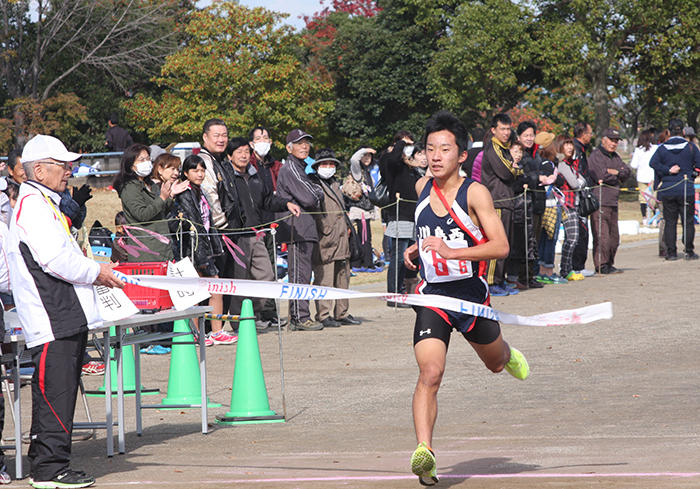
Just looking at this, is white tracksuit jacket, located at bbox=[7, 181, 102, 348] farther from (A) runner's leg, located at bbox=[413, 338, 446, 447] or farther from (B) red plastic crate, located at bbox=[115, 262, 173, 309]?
(A) runner's leg, located at bbox=[413, 338, 446, 447]

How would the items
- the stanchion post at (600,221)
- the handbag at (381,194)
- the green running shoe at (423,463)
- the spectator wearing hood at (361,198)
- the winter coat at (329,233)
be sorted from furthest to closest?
the stanchion post at (600,221)
the spectator wearing hood at (361,198)
the handbag at (381,194)
the winter coat at (329,233)
the green running shoe at (423,463)

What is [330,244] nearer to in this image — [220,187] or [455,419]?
[220,187]

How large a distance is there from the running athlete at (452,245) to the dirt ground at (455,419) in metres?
0.74

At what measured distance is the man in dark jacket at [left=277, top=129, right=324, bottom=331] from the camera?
1095 centimetres

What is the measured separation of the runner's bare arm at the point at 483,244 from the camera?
15.3 ft

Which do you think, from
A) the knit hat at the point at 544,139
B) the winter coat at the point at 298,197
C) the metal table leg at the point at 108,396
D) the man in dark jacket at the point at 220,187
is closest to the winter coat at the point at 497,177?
the knit hat at the point at 544,139

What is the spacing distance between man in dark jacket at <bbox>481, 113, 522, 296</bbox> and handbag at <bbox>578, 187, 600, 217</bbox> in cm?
191

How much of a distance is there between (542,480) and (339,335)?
6.22 meters

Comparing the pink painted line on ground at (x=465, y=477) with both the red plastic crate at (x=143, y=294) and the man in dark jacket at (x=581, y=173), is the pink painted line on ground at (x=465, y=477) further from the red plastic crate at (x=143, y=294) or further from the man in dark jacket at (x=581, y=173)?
the man in dark jacket at (x=581, y=173)

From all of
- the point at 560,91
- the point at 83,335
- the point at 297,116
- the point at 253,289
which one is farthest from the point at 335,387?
the point at 560,91

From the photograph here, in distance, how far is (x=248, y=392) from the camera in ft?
22.5

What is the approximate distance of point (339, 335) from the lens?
10.7 meters

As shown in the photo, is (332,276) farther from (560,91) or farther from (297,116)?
(560,91)

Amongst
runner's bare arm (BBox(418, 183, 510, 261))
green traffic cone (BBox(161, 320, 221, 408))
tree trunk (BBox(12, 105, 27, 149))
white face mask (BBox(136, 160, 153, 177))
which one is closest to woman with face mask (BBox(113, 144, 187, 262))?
white face mask (BBox(136, 160, 153, 177))
